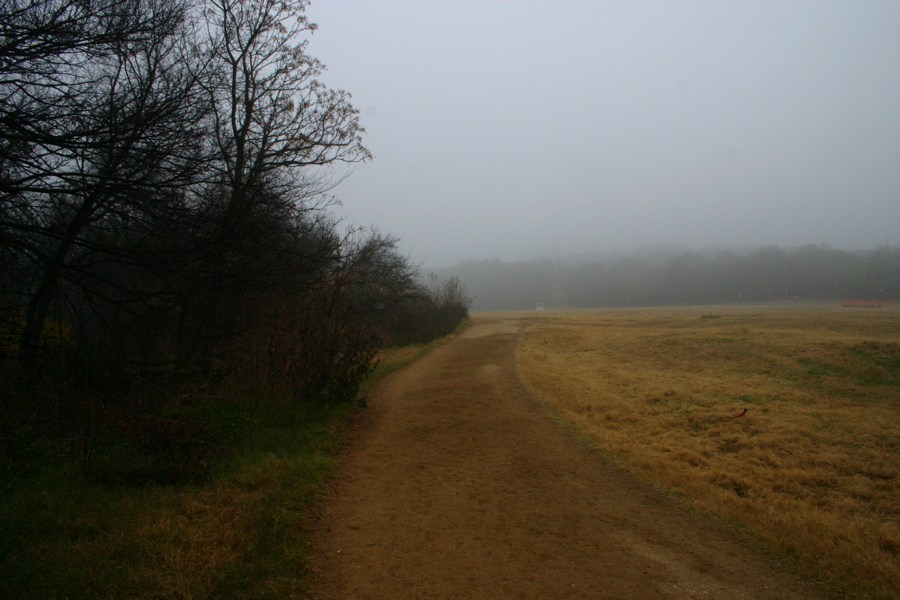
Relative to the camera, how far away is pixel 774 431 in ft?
41.1

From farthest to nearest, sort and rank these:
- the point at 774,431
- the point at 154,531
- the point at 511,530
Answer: the point at 774,431 → the point at 511,530 → the point at 154,531

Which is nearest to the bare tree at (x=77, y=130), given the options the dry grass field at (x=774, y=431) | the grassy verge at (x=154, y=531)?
the grassy verge at (x=154, y=531)

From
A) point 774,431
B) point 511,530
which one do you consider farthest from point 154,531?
point 774,431

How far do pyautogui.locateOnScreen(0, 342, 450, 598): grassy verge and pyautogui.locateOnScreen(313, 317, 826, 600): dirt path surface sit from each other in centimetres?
39

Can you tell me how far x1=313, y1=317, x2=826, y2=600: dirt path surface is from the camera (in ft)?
14.7

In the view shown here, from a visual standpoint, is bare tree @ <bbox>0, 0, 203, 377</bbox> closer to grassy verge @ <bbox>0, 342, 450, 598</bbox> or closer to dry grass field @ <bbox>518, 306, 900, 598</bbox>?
grassy verge @ <bbox>0, 342, 450, 598</bbox>

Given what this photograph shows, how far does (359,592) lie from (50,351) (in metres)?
6.12

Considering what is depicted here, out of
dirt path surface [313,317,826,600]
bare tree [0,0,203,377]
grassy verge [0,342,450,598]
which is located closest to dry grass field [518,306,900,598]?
dirt path surface [313,317,826,600]

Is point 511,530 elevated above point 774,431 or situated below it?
above

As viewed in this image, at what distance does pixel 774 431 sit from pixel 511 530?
9452mm

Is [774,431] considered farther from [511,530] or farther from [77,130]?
[77,130]

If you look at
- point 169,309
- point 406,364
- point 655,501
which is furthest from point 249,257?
point 406,364

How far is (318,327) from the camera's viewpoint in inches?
440

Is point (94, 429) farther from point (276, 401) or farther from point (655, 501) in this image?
point (655, 501)
